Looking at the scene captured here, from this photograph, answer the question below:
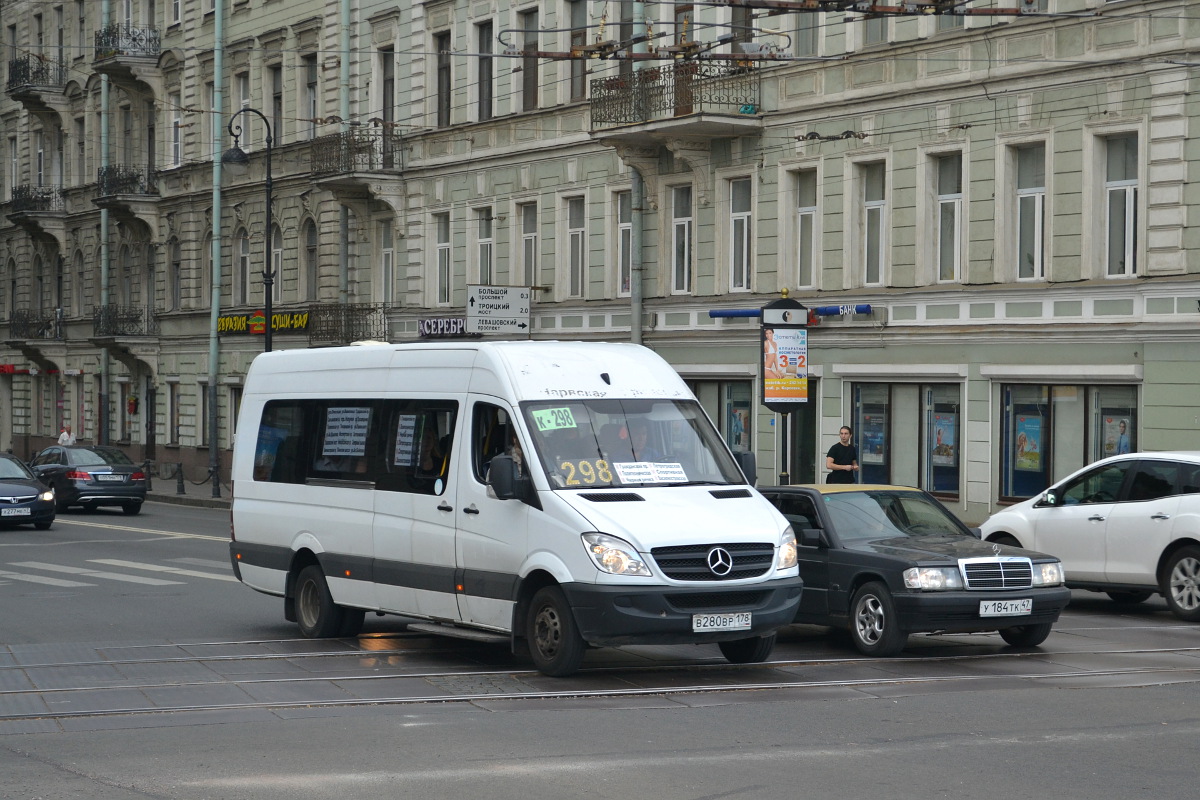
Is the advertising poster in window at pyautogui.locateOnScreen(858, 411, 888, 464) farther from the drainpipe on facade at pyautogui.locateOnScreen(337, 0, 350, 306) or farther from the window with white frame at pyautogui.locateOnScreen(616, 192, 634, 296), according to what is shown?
the drainpipe on facade at pyautogui.locateOnScreen(337, 0, 350, 306)

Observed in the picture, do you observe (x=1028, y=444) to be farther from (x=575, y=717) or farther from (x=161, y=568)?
(x=575, y=717)

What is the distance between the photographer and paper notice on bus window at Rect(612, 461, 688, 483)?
41.5ft

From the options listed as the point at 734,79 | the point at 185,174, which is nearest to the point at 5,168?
the point at 185,174

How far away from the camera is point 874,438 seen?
95.1ft

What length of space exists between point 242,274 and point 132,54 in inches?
348

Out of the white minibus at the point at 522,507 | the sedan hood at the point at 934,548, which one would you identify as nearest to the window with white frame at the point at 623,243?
the white minibus at the point at 522,507

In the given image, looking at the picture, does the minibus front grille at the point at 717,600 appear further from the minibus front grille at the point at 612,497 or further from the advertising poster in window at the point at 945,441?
the advertising poster in window at the point at 945,441

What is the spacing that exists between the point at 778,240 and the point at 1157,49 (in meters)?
8.51

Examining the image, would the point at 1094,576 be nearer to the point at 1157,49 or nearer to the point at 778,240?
the point at 1157,49

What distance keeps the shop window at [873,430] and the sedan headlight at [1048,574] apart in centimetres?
1482

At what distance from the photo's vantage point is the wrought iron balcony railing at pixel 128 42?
5316 cm

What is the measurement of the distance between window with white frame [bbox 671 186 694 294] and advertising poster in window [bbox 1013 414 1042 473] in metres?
8.65

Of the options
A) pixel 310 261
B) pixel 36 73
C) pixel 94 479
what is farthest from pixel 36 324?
pixel 94 479

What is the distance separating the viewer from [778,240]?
3066cm
